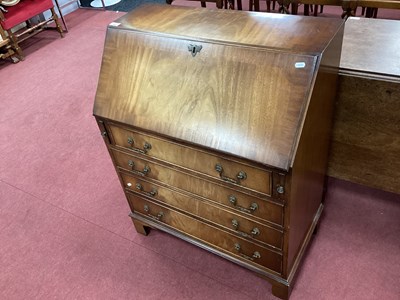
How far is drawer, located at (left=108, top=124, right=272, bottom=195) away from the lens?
1053 mm

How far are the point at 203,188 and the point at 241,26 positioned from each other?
1.89ft

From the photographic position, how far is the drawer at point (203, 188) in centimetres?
113

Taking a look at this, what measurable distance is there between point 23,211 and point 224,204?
1.38 metres

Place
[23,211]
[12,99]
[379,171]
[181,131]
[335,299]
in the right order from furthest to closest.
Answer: [12,99]
[23,211]
[379,171]
[335,299]
[181,131]

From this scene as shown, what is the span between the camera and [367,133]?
1.43 metres

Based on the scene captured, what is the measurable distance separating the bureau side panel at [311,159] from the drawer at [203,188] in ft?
0.22

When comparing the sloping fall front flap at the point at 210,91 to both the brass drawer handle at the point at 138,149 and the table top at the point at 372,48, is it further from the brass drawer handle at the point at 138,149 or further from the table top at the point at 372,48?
the table top at the point at 372,48

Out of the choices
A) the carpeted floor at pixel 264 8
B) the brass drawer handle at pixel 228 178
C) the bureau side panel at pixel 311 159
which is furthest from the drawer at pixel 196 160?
the carpeted floor at pixel 264 8

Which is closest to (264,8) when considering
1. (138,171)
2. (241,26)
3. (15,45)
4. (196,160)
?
(15,45)

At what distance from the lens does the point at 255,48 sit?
101 centimetres

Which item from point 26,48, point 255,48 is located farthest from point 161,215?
point 26,48

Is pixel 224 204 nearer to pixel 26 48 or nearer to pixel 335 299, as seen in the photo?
pixel 335 299

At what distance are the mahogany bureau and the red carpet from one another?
0.60ft

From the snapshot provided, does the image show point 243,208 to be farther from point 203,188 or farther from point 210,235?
point 210,235
